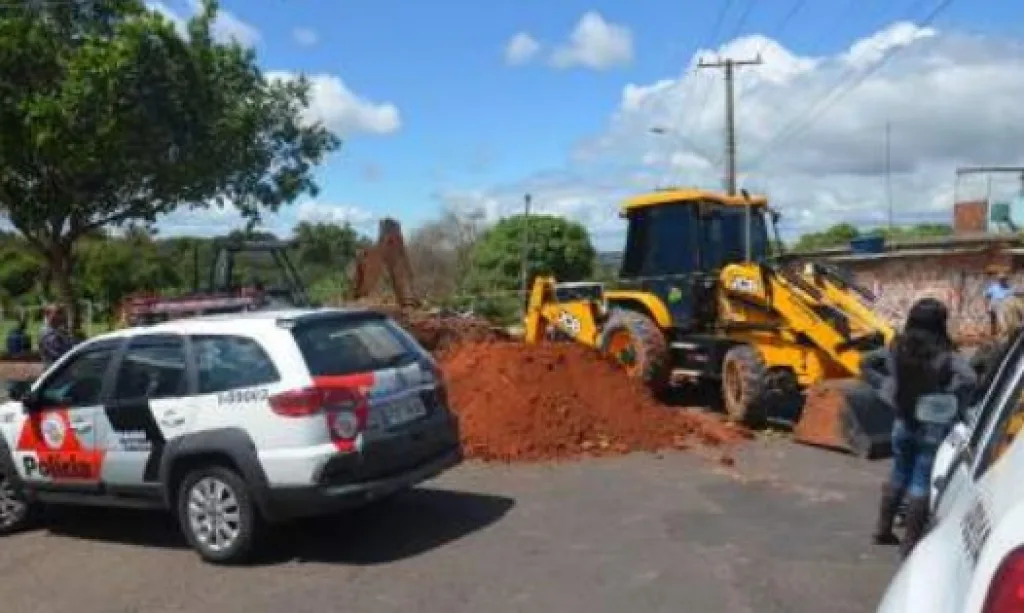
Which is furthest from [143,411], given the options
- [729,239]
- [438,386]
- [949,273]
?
[949,273]

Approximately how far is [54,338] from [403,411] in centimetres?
690

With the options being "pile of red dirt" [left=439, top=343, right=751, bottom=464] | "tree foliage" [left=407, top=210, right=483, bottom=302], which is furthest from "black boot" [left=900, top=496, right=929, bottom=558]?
"tree foliage" [left=407, top=210, right=483, bottom=302]

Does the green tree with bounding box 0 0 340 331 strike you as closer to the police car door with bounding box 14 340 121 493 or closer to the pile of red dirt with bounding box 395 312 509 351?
the pile of red dirt with bounding box 395 312 509 351

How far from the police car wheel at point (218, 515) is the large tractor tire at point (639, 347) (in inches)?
303

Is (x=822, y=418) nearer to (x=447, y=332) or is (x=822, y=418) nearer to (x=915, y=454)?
(x=915, y=454)

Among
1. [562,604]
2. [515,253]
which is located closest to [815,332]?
[562,604]

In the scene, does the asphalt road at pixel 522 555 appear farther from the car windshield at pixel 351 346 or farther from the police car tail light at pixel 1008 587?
the police car tail light at pixel 1008 587

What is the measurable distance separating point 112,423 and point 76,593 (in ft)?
4.70

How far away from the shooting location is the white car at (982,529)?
7.11 ft

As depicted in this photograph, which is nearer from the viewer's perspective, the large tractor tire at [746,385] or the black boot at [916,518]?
the black boot at [916,518]

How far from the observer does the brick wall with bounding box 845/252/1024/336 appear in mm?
28172

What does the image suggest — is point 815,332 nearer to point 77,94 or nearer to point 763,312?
point 763,312

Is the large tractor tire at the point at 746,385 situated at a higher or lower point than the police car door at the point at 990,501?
lower

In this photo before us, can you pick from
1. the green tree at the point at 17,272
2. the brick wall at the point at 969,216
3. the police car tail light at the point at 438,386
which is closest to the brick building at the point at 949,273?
the brick wall at the point at 969,216
